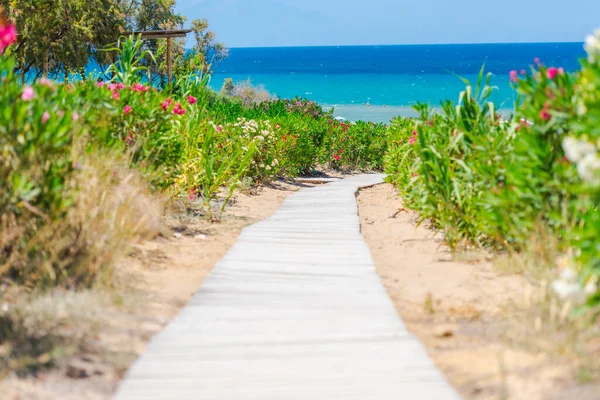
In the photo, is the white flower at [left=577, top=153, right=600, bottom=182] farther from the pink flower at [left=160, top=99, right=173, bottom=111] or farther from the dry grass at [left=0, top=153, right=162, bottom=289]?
the pink flower at [left=160, top=99, right=173, bottom=111]

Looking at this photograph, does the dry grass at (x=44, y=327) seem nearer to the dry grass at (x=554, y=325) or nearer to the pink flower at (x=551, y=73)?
the dry grass at (x=554, y=325)

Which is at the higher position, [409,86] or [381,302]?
[409,86]

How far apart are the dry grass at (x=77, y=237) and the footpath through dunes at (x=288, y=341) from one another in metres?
0.69

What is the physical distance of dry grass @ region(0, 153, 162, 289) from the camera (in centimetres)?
445

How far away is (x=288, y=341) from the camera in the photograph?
12.8 feet

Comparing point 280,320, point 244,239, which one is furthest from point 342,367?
point 244,239

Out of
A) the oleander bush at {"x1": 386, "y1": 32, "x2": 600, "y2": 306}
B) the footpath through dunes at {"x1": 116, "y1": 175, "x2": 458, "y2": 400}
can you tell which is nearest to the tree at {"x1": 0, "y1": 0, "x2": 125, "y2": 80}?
the oleander bush at {"x1": 386, "y1": 32, "x2": 600, "y2": 306}

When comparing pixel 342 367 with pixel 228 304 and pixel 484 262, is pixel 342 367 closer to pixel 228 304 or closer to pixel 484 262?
pixel 228 304

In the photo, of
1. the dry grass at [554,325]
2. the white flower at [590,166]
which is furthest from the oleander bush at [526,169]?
the dry grass at [554,325]

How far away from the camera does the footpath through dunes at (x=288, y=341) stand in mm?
3289

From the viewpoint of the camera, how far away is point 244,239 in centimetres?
673

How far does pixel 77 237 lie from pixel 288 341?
169cm

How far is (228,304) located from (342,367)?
122 centimetres

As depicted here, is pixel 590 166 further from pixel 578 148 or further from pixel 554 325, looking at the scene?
pixel 554 325
